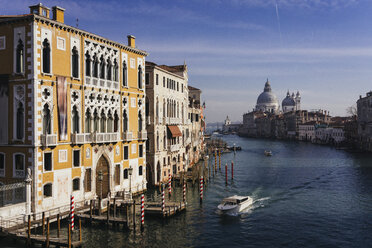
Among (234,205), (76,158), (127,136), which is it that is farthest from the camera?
(127,136)

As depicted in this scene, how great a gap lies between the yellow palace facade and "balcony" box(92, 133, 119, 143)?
7 centimetres

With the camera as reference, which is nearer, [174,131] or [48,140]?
[48,140]

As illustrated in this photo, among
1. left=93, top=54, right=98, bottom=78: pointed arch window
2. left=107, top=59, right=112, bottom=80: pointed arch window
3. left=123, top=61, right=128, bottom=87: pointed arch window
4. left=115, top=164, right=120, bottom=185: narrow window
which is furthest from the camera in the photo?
left=123, top=61, right=128, bottom=87: pointed arch window

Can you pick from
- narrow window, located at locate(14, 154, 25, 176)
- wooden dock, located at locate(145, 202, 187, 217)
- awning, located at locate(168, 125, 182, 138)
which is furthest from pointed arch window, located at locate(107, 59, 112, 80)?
awning, located at locate(168, 125, 182, 138)

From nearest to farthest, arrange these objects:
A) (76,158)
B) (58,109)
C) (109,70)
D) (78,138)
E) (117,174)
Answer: (58,109), (78,138), (76,158), (109,70), (117,174)

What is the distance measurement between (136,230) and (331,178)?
27.1m

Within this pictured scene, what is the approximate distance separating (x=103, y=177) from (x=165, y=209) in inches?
191

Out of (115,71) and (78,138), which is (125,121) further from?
(78,138)

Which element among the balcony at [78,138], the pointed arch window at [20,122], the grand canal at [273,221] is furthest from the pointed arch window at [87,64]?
the grand canal at [273,221]

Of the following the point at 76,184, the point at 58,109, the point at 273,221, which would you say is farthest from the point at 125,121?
the point at 273,221

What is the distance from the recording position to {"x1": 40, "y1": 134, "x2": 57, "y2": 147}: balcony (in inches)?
780

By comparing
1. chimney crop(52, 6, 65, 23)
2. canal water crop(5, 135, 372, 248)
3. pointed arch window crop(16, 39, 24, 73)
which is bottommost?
canal water crop(5, 135, 372, 248)

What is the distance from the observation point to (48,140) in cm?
2003

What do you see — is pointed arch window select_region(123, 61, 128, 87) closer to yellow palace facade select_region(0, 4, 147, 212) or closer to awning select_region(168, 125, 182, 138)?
yellow palace facade select_region(0, 4, 147, 212)
